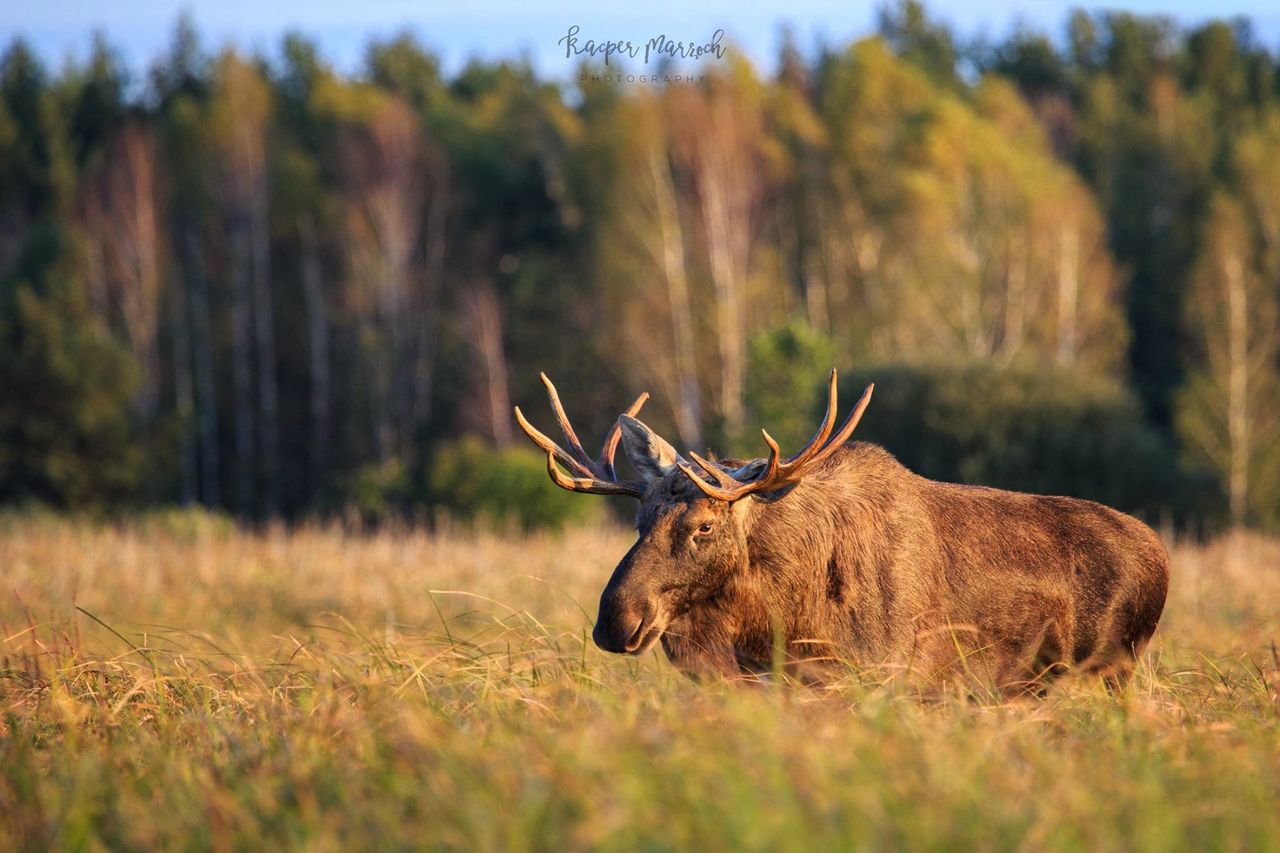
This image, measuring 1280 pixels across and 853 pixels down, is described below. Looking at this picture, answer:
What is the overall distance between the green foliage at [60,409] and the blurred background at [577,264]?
0.28ft

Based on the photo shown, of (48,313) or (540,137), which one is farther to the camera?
(540,137)

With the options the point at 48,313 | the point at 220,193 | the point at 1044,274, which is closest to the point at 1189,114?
the point at 1044,274

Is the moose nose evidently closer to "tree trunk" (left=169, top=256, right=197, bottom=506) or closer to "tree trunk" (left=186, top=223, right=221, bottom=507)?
"tree trunk" (left=169, top=256, right=197, bottom=506)

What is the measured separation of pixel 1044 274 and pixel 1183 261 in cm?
660

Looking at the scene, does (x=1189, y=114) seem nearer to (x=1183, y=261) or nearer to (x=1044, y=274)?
(x=1183, y=261)

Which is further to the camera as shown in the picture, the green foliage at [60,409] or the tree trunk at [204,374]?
the tree trunk at [204,374]

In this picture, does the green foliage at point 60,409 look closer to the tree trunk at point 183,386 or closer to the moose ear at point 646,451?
the tree trunk at point 183,386

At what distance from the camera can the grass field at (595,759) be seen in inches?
153

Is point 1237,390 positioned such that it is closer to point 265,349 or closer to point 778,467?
point 265,349

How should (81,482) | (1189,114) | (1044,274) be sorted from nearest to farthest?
(81,482)
(1044,274)
(1189,114)

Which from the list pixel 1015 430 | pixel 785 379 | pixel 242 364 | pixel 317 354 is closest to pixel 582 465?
pixel 1015 430

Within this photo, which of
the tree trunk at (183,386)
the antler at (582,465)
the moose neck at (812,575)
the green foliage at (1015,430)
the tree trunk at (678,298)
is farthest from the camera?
the tree trunk at (183,386)

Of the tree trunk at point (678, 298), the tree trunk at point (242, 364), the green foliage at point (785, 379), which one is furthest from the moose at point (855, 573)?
the tree trunk at point (242, 364)

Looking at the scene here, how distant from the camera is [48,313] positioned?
3750 cm
